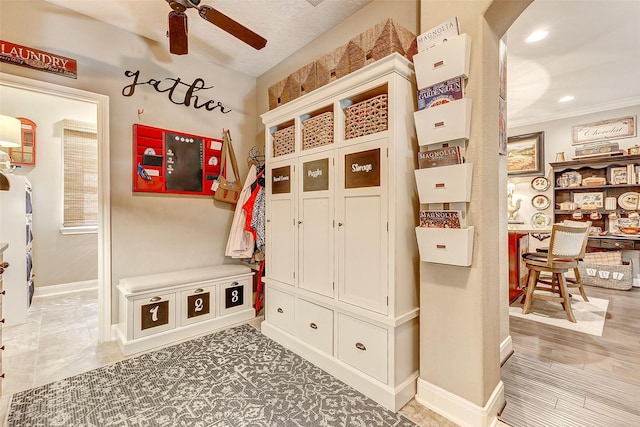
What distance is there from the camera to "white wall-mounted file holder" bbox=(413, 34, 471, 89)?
1.53 m

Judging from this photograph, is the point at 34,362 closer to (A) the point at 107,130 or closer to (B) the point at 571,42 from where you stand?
(A) the point at 107,130

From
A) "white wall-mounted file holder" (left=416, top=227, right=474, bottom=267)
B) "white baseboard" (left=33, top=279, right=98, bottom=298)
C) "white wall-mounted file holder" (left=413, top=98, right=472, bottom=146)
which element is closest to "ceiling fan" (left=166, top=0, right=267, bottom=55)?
"white wall-mounted file holder" (left=413, top=98, right=472, bottom=146)

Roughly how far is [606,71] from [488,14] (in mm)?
3459

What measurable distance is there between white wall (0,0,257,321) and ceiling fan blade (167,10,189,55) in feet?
3.35

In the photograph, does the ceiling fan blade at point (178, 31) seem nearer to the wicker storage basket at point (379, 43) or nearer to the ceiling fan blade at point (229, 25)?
the ceiling fan blade at point (229, 25)

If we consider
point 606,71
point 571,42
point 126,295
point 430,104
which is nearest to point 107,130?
point 126,295

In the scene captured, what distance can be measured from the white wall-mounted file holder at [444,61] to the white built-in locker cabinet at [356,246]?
115mm

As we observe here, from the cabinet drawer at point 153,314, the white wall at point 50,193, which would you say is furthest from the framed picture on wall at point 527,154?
the white wall at point 50,193

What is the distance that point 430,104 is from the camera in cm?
168

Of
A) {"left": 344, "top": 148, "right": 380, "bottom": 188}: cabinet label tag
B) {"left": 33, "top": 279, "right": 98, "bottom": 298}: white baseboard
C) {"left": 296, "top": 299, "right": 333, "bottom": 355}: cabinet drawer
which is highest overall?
{"left": 344, "top": 148, "right": 380, "bottom": 188}: cabinet label tag

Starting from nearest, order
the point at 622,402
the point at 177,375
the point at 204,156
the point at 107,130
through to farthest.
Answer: the point at 622,402
the point at 177,375
the point at 107,130
the point at 204,156

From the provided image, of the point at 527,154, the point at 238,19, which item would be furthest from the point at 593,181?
the point at 238,19

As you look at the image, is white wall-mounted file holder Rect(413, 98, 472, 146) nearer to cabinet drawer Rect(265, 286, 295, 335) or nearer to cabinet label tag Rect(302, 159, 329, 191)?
cabinet label tag Rect(302, 159, 329, 191)

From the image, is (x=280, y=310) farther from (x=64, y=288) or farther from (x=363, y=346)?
(x=64, y=288)
